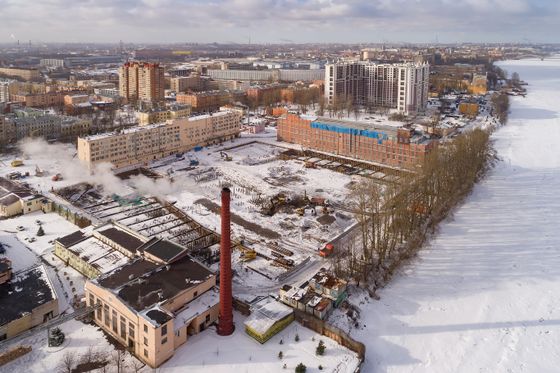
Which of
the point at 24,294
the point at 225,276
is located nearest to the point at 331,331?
the point at 225,276

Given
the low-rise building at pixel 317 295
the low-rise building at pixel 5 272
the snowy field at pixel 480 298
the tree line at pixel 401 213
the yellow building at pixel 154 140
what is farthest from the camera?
the yellow building at pixel 154 140

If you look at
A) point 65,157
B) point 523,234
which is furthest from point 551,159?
point 65,157

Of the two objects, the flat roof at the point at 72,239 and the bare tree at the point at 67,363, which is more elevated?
the flat roof at the point at 72,239

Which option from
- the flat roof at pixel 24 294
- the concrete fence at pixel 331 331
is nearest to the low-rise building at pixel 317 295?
the concrete fence at pixel 331 331

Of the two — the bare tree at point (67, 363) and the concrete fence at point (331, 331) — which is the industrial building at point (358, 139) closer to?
the concrete fence at point (331, 331)

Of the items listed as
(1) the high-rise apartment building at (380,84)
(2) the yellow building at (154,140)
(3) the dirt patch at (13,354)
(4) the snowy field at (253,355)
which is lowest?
(4) the snowy field at (253,355)

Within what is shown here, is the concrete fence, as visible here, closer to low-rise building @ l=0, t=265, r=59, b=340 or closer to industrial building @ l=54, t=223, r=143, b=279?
industrial building @ l=54, t=223, r=143, b=279

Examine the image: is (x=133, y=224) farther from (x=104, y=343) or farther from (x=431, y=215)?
(x=431, y=215)
